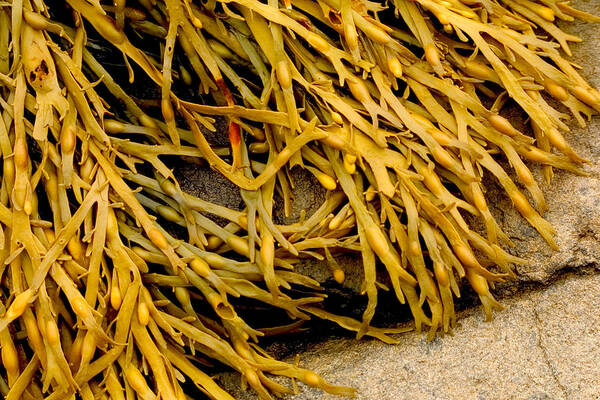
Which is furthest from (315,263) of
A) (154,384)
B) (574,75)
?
(574,75)

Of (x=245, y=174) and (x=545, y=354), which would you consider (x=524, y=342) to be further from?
(x=245, y=174)

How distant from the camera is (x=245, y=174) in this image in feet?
4.77

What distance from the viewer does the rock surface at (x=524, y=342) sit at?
1375 millimetres

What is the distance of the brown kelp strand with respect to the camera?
4.43 feet

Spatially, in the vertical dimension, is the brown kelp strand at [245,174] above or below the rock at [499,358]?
above

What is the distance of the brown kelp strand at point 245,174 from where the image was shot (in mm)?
1351

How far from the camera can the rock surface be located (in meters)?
1.38

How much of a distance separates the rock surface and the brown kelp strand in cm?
4

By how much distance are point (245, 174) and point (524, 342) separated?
1.89 ft

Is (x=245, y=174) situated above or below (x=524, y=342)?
above

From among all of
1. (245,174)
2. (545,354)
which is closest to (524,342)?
(545,354)

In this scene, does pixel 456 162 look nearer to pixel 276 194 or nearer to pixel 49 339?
pixel 276 194

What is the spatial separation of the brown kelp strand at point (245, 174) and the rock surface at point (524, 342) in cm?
4

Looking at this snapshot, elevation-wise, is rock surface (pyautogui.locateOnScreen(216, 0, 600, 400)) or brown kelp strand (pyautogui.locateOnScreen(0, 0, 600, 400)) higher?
brown kelp strand (pyautogui.locateOnScreen(0, 0, 600, 400))
